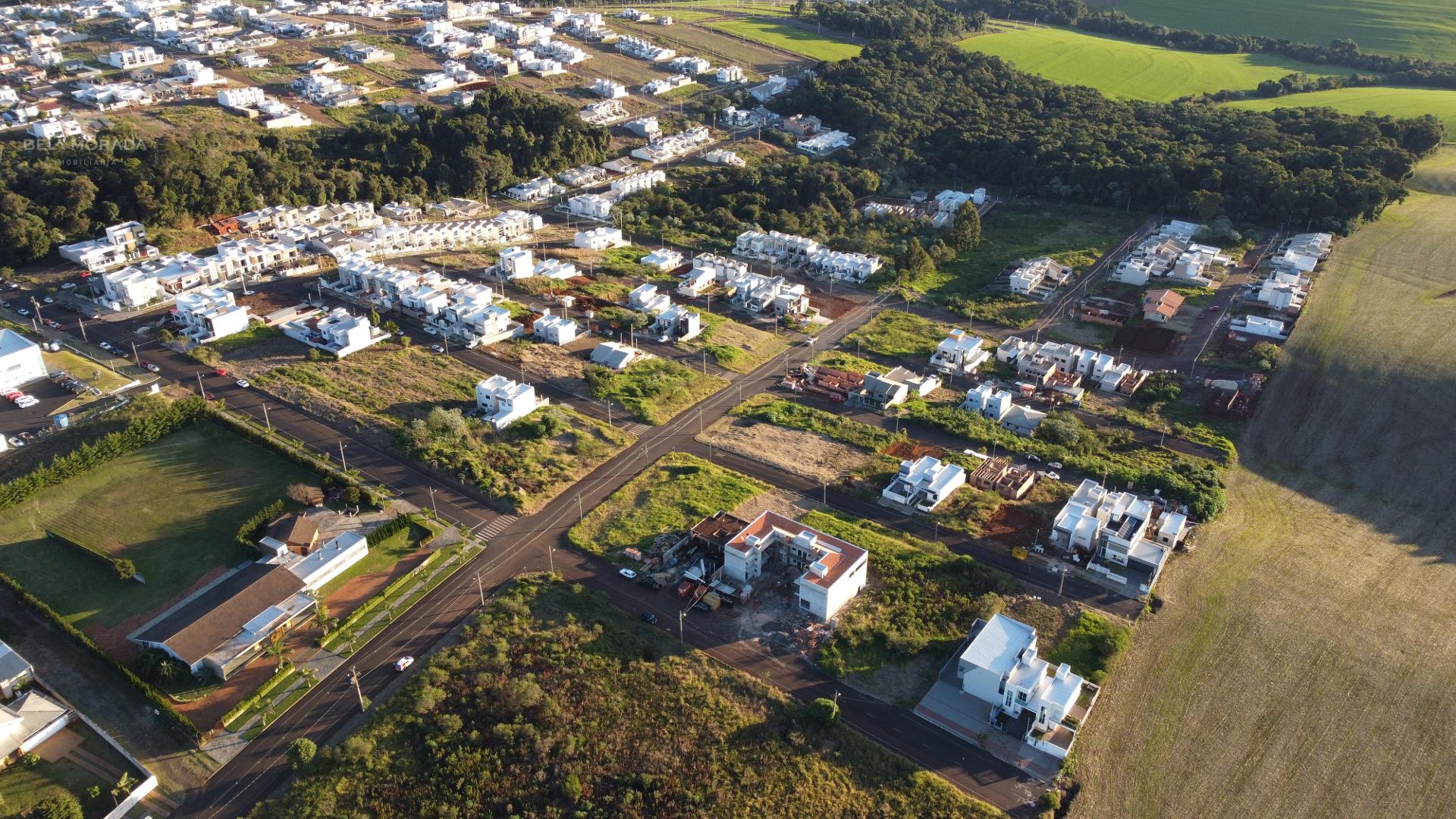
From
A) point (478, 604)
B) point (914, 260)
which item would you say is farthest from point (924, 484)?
point (914, 260)

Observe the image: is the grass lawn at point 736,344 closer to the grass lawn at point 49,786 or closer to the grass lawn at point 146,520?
the grass lawn at point 146,520

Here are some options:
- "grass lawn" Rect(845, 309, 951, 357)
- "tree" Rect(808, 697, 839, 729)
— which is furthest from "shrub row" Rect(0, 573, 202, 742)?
"grass lawn" Rect(845, 309, 951, 357)

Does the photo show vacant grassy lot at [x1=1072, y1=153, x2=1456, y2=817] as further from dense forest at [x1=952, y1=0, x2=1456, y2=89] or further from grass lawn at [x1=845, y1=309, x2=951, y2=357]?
dense forest at [x1=952, y1=0, x2=1456, y2=89]

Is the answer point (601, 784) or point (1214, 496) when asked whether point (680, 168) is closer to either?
point (1214, 496)

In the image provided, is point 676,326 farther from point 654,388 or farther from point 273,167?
point 273,167

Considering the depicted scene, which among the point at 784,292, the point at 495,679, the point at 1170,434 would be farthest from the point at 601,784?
the point at 784,292

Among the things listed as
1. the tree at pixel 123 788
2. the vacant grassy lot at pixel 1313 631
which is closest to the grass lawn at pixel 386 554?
the tree at pixel 123 788
